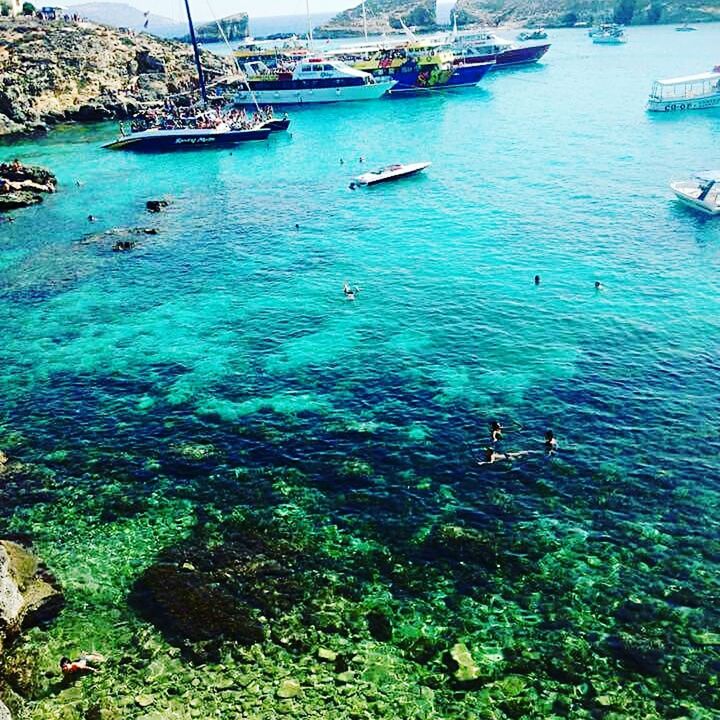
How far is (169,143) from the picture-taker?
12088cm

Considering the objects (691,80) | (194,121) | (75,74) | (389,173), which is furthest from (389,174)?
(75,74)

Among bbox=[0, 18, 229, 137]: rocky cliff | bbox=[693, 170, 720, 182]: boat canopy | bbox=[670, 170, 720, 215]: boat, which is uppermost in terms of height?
bbox=[0, 18, 229, 137]: rocky cliff

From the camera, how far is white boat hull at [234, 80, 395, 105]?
532ft

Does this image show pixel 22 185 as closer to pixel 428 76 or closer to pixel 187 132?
pixel 187 132

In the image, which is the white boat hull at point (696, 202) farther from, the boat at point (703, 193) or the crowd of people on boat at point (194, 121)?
the crowd of people on boat at point (194, 121)

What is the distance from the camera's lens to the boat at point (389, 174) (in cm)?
9431

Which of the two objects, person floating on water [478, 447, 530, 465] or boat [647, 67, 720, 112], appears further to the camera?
boat [647, 67, 720, 112]

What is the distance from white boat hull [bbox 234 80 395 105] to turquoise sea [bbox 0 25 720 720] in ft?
301

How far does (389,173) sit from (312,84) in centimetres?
8100

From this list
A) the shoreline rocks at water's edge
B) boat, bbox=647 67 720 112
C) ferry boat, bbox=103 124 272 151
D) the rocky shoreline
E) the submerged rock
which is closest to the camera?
the submerged rock

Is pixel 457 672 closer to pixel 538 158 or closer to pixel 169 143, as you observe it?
pixel 538 158

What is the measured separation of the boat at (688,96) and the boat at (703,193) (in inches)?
2243

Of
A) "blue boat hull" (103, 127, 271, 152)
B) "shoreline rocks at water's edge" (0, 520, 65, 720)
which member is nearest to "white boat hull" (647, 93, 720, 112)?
"blue boat hull" (103, 127, 271, 152)

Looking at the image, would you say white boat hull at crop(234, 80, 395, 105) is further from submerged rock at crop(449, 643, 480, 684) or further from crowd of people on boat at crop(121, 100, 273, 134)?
submerged rock at crop(449, 643, 480, 684)
